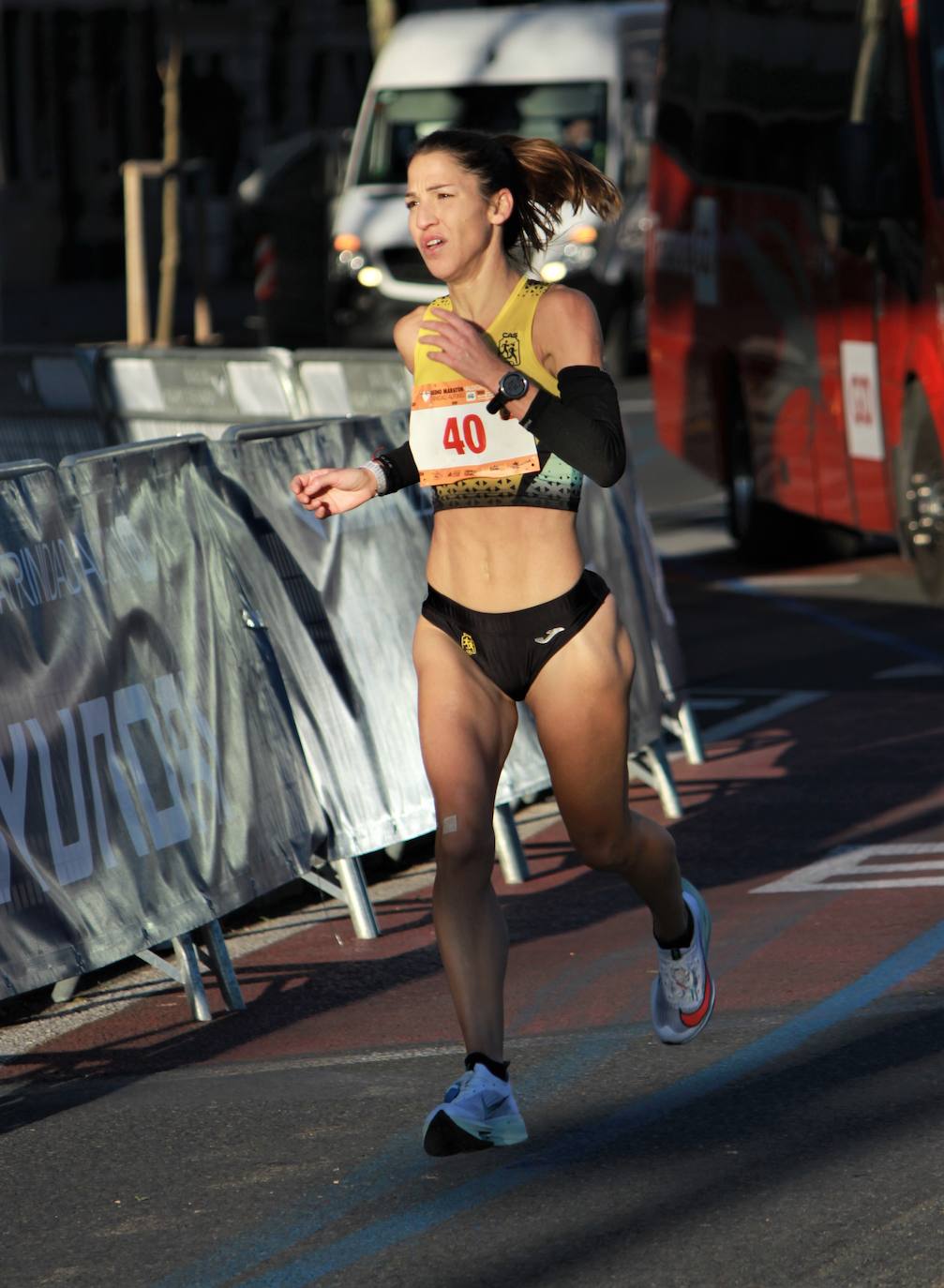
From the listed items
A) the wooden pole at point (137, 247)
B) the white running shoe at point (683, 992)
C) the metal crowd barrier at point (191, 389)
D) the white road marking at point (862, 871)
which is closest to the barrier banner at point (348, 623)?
the white road marking at point (862, 871)

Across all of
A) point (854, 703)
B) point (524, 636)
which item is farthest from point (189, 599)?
point (854, 703)

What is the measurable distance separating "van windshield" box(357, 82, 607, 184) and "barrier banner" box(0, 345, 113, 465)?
1161cm

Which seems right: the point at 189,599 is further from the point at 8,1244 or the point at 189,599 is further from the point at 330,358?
the point at 330,358

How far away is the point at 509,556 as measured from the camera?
17.3ft

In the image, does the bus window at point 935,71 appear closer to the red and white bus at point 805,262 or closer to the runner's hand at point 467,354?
the red and white bus at point 805,262

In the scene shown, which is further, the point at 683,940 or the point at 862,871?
the point at 862,871

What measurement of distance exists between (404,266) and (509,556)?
1993 cm

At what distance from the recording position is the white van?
2472 centimetres

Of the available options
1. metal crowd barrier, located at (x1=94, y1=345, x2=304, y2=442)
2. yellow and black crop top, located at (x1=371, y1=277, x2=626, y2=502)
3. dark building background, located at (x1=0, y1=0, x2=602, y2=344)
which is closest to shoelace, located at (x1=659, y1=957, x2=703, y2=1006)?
yellow and black crop top, located at (x1=371, y1=277, x2=626, y2=502)

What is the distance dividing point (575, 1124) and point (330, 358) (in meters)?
6.66

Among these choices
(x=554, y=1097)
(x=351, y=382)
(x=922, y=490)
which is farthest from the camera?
(x=922, y=490)

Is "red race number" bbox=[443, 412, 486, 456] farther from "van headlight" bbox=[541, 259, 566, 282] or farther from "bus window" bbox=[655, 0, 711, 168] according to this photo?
"van headlight" bbox=[541, 259, 566, 282]

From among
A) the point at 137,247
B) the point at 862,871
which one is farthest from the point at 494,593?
the point at 137,247

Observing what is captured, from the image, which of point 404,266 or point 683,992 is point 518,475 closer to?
point 683,992
